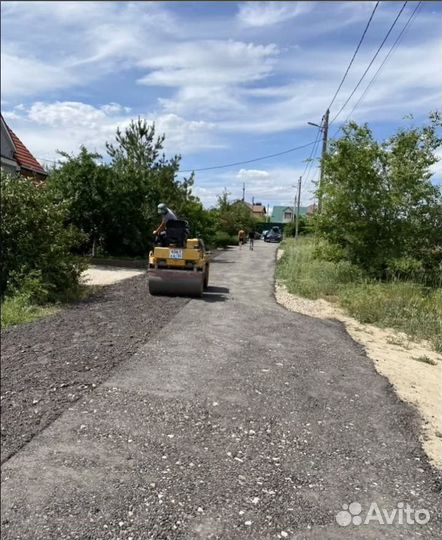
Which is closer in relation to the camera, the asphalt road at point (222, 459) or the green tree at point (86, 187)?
the asphalt road at point (222, 459)

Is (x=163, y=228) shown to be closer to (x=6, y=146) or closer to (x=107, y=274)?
(x=107, y=274)

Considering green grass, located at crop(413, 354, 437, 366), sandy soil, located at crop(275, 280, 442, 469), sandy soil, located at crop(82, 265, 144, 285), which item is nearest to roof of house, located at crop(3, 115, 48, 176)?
sandy soil, located at crop(82, 265, 144, 285)

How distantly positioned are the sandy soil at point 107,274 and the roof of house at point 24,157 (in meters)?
8.01

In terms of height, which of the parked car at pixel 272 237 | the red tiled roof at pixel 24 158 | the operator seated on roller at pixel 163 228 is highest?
the red tiled roof at pixel 24 158

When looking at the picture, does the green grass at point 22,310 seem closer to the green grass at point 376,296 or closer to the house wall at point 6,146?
the green grass at point 376,296

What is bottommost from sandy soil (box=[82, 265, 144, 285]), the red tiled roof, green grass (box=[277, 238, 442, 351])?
sandy soil (box=[82, 265, 144, 285])

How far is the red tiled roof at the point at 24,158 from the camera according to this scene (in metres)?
22.1

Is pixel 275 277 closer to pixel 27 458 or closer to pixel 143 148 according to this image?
pixel 143 148

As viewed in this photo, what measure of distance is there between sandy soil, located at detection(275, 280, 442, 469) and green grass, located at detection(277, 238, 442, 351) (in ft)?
1.10

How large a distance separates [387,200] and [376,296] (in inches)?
143

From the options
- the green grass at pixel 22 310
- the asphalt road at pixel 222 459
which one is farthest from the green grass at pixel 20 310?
the asphalt road at pixel 222 459

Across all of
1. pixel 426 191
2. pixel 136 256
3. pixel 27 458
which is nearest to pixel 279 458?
pixel 27 458

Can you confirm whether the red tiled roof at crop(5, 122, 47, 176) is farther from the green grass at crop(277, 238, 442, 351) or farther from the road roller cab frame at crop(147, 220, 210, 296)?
the road roller cab frame at crop(147, 220, 210, 296)

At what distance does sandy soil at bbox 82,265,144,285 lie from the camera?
523 inches
